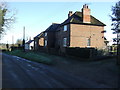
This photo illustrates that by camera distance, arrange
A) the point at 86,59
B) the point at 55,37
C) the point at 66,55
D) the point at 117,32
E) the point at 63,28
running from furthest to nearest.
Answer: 1. the point at 55,37
2. the point at 63,28
3. the point at 66,55
4. the point at 117,32
5. the point at 86,59

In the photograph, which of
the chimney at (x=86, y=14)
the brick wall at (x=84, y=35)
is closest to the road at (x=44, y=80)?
the brick wall at (x=84, y=35)

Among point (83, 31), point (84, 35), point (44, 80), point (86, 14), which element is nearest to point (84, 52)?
point (44, 80)

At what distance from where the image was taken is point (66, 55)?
27.3m

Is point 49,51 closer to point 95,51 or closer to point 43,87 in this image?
point 95,51

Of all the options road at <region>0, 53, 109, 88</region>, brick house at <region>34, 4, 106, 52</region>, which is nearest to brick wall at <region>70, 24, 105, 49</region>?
brick house at <region>34, 4, 106, 52</region>

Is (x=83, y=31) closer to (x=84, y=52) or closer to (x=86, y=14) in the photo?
(x=86, y=14)

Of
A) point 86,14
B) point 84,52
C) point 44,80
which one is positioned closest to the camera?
point 44,80

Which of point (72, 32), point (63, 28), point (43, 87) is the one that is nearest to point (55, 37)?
point (63, 28)

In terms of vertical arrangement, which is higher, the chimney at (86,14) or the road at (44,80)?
the chimney at (86,14)

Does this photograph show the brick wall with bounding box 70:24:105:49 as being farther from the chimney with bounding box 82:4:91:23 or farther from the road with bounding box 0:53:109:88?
the road with bounding box 0:53:109:88

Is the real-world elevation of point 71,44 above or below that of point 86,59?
above

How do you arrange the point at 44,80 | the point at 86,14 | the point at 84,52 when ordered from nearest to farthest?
1. the point at 44,80
2. the point at 84,52
3. the point at 86,14

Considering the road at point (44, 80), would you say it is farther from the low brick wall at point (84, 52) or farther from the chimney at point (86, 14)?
the chimney at point (86, 14)

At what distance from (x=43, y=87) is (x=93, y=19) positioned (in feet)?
101
